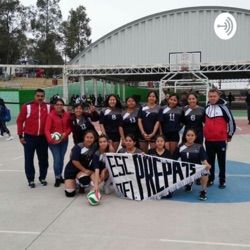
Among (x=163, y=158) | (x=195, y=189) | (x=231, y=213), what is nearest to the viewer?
(x=231, y=213)

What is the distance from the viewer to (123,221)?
4395 mm

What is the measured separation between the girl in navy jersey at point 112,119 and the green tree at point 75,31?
171 ft

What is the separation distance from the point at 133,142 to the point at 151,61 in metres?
23.1

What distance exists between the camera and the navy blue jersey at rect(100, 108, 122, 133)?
6152 millimetres

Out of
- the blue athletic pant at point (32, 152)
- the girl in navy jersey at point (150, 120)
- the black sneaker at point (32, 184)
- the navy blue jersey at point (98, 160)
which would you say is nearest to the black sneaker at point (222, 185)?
the girl in navy jersey at point (150, 120)

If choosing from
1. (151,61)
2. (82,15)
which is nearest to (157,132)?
(151,61)

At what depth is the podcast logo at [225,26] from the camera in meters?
26.7

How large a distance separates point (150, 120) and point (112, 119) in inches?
27.0

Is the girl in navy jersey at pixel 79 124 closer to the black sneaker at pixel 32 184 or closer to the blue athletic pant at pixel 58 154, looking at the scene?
the blue athletic pant at pixel 58 154

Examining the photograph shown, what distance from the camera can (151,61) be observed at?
2792 centimetres

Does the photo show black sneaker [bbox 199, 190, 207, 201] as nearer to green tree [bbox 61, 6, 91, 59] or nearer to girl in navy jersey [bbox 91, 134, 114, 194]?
girl in navy jersey [bbox 91, 134, 114, 194]

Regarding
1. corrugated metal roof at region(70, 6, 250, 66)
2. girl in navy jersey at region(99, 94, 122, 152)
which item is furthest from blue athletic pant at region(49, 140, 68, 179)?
corrugated metal roof at region(70, 6, 250, 66)

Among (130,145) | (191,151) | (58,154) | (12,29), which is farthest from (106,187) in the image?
(12,29)

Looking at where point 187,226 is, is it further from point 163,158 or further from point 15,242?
point 15,242
